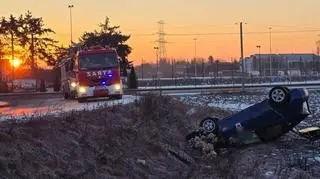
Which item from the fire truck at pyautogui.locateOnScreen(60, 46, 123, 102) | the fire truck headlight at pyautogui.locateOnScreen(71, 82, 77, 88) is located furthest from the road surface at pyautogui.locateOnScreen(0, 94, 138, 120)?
the fire truck headlight at pyautogui.locateOnScreen(71, 82, 77, 88)

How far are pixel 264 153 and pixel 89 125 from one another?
4930mm

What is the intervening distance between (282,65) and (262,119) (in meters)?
111

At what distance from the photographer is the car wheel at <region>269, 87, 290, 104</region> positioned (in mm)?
17844

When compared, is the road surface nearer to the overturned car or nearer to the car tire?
the car tire

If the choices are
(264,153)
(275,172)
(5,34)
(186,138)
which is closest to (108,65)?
(186,138)

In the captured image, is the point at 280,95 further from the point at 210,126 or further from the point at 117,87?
the point at 117,87

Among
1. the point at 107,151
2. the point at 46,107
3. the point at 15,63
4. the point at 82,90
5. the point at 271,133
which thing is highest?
the point at 15,63

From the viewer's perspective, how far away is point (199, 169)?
14852 millimetres

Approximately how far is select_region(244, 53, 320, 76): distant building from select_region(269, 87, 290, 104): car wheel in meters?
83.6

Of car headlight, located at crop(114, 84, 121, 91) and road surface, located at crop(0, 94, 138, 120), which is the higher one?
car headlight, located at crop(114, 84, 121, 91)

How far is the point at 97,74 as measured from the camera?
107ft

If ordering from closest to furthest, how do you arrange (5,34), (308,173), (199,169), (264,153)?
(308,173)
(199,169)
(264,153)
(5,34)

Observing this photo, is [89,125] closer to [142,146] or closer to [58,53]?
[142,146]

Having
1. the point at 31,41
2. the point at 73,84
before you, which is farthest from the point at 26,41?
the point at 73,84
